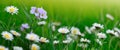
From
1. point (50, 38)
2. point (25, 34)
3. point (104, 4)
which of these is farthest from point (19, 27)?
point (104, 4)

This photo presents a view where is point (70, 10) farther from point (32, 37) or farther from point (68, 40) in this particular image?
point (32, 37)

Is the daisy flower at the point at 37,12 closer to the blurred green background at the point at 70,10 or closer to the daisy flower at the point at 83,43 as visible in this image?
the blurred green background at the point at 70,10

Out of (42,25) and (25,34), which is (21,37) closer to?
(25,34)

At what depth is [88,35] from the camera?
3691 millimetres

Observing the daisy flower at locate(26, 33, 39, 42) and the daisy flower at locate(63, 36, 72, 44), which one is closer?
the daisy flower at locate(26, 33, 39, 42)

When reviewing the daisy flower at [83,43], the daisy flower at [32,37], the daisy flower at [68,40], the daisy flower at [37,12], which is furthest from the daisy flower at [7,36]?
the daisy flower at [83,43]

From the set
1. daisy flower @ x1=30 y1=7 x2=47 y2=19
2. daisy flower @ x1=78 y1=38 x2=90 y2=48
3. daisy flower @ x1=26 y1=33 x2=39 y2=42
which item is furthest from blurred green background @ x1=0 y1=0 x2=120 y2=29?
daisy flower @ x1=78 y1=38 x2=90 y2=48

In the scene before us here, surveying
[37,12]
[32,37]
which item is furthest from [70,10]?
[32,37]

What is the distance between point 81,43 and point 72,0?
2257 mm

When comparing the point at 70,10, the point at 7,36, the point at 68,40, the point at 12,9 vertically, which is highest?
the point at 70,10

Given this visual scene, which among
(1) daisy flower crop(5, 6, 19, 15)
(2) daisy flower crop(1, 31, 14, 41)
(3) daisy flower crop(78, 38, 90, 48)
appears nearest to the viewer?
(2) daisy flower crop(1, 31, 14, 41)

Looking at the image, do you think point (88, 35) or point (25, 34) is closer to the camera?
point (25, 34)

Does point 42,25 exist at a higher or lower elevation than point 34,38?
higher

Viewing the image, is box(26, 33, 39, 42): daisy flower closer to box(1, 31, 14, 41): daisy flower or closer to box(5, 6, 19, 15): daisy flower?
box(1, 31, 14, 41): daisy flower
